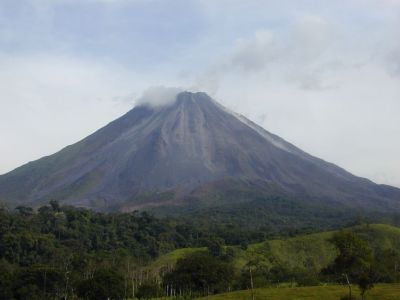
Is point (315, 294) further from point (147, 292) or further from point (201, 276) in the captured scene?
point (147, 292)

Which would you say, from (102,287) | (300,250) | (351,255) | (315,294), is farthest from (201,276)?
(300,250)

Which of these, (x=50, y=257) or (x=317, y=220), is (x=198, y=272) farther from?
(x=317, y=220)

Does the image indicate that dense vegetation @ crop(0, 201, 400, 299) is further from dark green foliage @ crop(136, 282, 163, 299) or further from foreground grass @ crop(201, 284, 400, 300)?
foreground grass @ crop(201, 284, 400, 300)

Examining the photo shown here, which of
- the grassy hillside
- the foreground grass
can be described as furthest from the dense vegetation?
the foreground grass

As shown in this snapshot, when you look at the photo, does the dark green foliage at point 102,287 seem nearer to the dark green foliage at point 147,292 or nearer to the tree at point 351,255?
the dark green foliage at point 147,292

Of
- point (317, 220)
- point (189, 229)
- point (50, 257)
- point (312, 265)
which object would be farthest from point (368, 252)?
point (317, 220)

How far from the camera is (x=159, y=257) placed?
111312mm

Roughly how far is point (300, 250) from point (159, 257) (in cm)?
2825

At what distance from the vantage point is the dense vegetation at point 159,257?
69312 mm

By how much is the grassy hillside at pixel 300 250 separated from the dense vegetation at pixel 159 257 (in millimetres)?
200

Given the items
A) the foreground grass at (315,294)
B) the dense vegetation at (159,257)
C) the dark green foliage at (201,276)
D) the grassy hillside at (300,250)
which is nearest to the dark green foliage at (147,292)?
the dense vegetation at (159,257)

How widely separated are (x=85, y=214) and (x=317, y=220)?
7462 centimetres

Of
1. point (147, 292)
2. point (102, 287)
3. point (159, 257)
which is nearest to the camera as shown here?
point (102, 287)

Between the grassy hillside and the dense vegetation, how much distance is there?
0.20 meters
